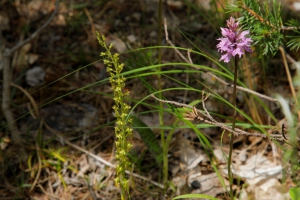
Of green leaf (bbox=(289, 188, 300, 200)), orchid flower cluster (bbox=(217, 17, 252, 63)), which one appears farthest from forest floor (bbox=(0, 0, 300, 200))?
orchid flower cluster (bbox=(217, 17, 252, 63))

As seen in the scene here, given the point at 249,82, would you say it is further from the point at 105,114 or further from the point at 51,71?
the point at 51,71

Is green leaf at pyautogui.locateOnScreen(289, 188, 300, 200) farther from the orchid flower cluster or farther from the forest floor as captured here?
the orchid flower cluster

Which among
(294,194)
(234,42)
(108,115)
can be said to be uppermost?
(234,42)

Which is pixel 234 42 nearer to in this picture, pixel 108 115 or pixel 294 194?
pixel 294 194

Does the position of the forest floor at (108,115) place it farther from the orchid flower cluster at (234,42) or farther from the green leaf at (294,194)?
the orchid flower cluster at (234,42)

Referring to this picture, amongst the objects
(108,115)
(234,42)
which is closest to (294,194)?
(234,42)

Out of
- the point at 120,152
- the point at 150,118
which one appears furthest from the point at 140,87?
the point at 120,152

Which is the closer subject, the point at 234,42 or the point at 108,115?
the point at 234,42

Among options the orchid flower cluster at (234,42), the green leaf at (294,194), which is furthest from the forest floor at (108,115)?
the orchid flower cluster at (234,42)
